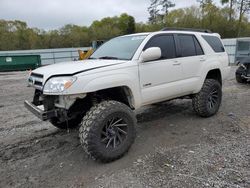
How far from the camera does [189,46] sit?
199 inches

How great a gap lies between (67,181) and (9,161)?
1.18m

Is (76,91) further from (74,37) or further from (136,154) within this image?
(74,37)

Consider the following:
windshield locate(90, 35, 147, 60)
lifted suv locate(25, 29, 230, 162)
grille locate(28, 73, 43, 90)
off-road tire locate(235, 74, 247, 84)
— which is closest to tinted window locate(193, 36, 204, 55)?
lifted suv locate(25, 29, 230, 162)

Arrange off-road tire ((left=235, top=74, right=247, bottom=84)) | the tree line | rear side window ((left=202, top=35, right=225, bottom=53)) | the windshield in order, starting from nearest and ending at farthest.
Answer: the windshield, rear side window ((left=202, top=35, right=225, bottom=53)), off-road tire ((left=235, top=74, right=247, bottom=84)), the tree line

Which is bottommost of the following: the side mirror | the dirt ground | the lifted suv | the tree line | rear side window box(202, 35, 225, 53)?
the dirt ground

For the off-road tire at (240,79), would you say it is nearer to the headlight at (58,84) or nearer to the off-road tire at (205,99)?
the off-road tire at (205,99)

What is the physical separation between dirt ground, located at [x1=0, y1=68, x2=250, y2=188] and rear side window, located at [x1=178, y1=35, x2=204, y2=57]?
1.47 m

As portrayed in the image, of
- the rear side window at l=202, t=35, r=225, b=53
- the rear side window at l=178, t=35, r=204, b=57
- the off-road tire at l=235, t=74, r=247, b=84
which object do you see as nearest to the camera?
the rear side window at l=178, t=35, r=204, b=57

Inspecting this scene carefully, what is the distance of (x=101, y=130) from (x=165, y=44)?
217 cm

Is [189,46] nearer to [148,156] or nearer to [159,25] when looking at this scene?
[148,156]

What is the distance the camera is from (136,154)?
151 inches

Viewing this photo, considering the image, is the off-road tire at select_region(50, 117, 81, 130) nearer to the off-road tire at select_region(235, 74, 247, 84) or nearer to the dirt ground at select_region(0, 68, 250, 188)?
the dirt ground at select_region(0, 68, 250, 188)

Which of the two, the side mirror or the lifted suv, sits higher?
the side mirror

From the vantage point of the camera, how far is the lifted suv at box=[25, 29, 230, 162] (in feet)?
11.0
